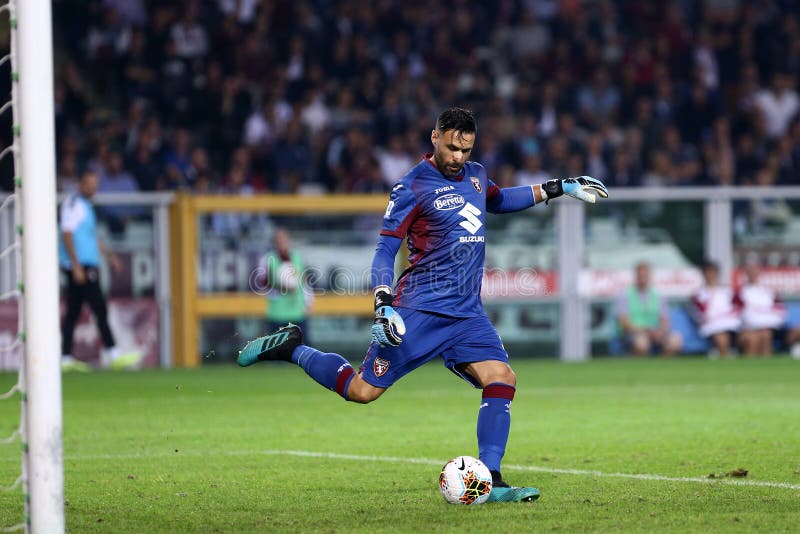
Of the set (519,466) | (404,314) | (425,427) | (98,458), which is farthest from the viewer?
(425,427)

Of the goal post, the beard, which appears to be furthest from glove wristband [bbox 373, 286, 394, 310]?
the goal post

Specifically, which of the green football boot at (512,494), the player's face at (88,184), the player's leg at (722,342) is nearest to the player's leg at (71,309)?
the player's face at (88,184)

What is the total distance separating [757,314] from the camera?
61.2ft

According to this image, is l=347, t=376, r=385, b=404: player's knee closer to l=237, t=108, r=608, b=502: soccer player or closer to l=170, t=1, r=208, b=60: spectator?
l=237, t=108, r=608, b=502: soccer player

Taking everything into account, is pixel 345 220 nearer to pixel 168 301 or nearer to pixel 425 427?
pixel 168 301

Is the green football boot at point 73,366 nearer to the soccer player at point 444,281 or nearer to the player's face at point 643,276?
the player's face at point 643,276

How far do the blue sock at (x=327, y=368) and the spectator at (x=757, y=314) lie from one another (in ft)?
39.5

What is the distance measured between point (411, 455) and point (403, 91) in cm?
1257

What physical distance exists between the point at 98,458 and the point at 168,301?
9.69 meters

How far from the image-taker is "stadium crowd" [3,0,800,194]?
63.5 feet

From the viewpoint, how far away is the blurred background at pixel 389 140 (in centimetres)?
1856

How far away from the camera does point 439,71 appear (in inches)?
840

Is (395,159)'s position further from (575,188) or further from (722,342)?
(575,188)

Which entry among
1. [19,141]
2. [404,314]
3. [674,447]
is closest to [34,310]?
[19,141]
